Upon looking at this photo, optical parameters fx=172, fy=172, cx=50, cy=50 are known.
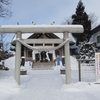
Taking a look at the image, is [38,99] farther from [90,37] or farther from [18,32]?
[90,37]

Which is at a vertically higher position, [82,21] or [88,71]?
[82,21]

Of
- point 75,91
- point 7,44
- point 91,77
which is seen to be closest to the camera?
point 75,91

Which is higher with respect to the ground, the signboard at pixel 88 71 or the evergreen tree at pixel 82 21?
the evergreen tree at pixel 82 21

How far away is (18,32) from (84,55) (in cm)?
1673

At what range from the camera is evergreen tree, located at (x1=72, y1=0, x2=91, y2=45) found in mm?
30078

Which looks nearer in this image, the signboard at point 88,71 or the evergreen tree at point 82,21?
the signboard at point 88,71

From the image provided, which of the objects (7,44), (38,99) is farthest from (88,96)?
(7,44)

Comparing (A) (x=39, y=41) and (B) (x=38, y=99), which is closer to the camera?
(B) (x=38, y=99)

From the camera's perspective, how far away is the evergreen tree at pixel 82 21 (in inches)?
1184

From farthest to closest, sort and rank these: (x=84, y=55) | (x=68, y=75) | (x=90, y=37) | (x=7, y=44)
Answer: (x=7, y=44) < (x=90, y=37) < (x=84, y=55) < (x=68, y=75)

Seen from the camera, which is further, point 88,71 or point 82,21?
point 82,21

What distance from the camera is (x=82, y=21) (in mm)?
30891

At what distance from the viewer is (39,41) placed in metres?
8.71

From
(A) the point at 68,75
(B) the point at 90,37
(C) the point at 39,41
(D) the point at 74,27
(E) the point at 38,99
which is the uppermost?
(B) the point at 90,37
